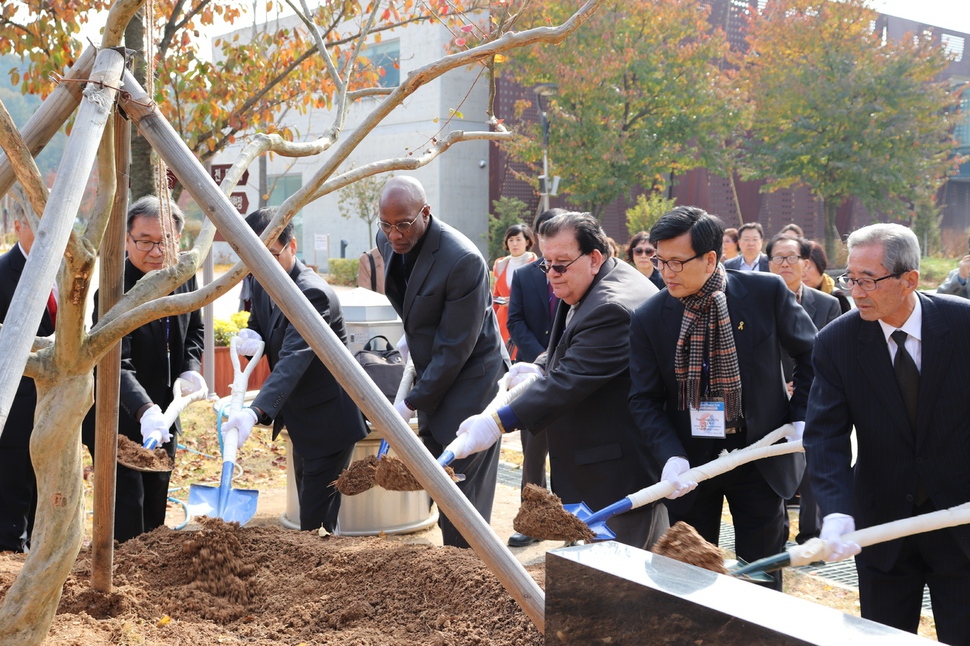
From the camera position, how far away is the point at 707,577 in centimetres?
198

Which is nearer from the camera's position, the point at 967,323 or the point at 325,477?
the point at 967,323

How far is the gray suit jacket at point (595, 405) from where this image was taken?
3658 mm

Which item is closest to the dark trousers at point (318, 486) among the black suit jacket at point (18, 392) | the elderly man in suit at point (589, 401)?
the elderly man in suit at point (589, 401)

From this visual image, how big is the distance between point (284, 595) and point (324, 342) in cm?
134

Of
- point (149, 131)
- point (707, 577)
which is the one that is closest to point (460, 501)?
point (707, 577)

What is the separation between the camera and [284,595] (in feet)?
10.4

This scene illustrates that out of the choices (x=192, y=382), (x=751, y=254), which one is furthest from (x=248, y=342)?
(x=751, y=254)

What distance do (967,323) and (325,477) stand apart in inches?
125

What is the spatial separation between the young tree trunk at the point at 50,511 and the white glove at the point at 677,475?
196 cm

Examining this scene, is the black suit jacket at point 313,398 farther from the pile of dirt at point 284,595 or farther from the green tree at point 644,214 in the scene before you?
the green tree at point 644,214

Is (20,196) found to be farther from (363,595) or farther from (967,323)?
(967,323)

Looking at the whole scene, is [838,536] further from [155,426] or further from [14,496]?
[14,496]

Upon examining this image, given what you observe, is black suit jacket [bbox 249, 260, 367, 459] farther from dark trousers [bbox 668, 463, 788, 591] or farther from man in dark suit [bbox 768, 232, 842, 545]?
man in dark suit [bbox 768, 232, 842, 545]

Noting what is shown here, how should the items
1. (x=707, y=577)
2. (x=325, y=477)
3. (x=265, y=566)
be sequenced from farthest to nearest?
(x=325, y=477)
(x=265, y=566)
(x=707, y=577)
